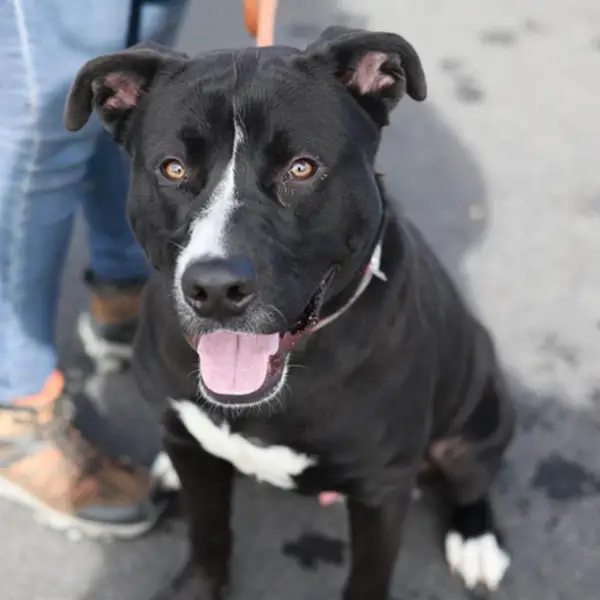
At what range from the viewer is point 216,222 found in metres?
1.20

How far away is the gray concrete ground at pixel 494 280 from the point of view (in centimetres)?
183

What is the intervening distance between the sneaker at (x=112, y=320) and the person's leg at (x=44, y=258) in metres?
0.25

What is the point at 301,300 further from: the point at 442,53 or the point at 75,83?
the point at 442,53

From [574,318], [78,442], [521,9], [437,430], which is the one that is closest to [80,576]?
[78,442]

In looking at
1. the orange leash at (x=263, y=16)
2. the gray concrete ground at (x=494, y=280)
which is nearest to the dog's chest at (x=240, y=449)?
the gray concrete ground at (x=494, y=280)

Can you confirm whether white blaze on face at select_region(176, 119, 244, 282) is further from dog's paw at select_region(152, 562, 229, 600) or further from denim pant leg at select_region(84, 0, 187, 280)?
dog's paw at select_region(152, 562, 229, 600)

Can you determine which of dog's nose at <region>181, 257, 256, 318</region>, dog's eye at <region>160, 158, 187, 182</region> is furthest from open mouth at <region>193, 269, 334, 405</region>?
dog's eye at <region>160, 158, 187, 182</region>

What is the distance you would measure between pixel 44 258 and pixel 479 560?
944 millimetres

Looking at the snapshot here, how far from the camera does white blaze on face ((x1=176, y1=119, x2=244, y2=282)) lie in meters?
1.18

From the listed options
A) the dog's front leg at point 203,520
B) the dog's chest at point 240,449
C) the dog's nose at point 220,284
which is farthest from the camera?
the dog's front leg at point 203,520

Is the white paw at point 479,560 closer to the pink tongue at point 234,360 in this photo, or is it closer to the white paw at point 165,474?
the white paw at point 165,474

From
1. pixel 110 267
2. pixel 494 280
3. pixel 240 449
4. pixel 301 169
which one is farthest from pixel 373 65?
pixel 494 280

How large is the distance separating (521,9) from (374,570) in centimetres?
243

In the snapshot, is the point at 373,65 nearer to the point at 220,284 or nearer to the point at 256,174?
the point at 256,174
